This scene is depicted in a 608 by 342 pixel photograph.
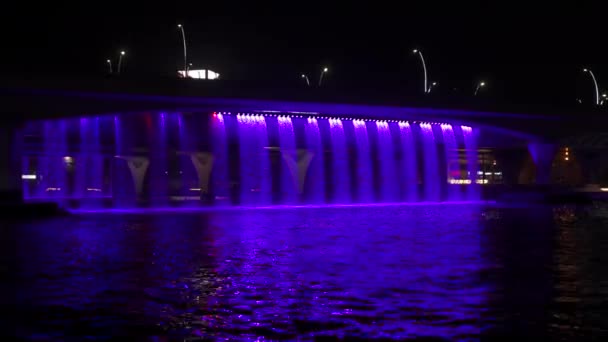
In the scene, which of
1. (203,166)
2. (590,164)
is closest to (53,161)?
(203,166)

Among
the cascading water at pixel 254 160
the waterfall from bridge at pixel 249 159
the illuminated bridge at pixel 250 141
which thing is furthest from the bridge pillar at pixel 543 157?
the cascading water at pixel 254 160

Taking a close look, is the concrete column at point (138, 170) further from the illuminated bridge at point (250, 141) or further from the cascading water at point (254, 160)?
the cascading water at point (254, 160)

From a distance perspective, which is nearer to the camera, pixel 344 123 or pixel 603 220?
pixel 603 220

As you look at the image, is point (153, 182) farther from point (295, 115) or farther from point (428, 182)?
point (428, 182)

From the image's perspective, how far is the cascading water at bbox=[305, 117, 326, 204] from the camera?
196ft

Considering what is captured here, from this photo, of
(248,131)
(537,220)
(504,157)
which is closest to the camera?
(537,220)

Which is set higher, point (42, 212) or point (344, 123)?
point (344, 123)

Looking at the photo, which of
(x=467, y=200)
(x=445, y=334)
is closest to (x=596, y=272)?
(x=445, y=334)

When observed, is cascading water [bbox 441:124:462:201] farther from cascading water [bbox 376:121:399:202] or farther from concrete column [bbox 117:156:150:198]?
concrete column [bbox 117:156:150:198]

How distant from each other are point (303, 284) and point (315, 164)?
47792 millimetres

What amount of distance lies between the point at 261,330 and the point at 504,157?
81.1 m

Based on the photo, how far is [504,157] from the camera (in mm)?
89500

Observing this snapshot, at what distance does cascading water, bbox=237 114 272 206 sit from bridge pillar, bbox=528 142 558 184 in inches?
877

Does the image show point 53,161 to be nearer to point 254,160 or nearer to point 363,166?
point 254,160
